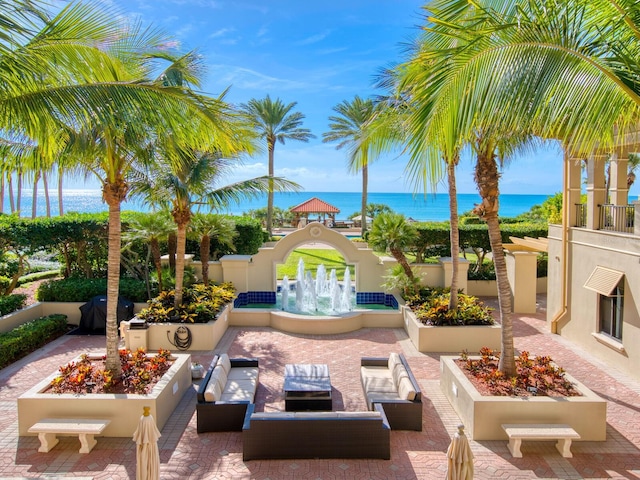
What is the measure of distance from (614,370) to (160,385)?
1105 cm

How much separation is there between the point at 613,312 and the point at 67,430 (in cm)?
1309

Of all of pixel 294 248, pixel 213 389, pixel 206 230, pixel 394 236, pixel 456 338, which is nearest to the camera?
pixel 213 389

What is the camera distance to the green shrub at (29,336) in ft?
37.9

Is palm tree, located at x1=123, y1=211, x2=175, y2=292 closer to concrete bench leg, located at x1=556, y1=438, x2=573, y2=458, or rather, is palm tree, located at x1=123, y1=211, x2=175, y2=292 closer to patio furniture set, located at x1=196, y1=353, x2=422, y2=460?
patio furniture set, located at x1=196, y1=353, x2=422, y2=460

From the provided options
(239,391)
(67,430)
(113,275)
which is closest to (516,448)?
(239,391)

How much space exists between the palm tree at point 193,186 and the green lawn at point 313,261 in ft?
30.8

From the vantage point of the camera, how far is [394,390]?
911cm

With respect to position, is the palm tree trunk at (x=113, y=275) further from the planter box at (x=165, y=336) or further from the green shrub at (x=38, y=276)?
the green shrub at (x=38, y=276)

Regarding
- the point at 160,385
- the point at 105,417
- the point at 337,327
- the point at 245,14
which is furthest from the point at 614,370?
the point at 245,14

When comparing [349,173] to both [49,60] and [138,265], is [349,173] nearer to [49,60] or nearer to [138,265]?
[49,60]

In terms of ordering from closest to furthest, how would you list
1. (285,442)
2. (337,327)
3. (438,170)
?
(438,170) < (285,442) < (337,327)

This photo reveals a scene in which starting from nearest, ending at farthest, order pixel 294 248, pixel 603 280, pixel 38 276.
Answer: pixel 603 280, pixel 294 248, pixel 38 276

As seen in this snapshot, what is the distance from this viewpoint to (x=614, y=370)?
1138cm

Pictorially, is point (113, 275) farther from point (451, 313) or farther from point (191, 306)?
point (451, 313)
